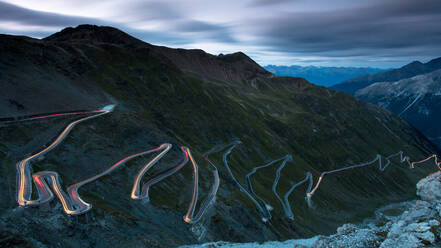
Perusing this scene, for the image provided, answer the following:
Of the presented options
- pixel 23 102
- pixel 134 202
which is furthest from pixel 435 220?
pixel 23 102

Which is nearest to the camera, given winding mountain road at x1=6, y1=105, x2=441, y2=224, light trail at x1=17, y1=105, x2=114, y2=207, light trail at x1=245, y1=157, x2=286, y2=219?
light trail at x1=17, y1=105, x2=114, y2=207

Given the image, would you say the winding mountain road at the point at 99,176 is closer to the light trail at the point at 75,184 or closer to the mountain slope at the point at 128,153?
the light trail at the point at 75,184

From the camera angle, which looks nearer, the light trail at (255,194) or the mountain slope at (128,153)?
the mountain slope at (128,153)

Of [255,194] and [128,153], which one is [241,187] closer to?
[255,194]

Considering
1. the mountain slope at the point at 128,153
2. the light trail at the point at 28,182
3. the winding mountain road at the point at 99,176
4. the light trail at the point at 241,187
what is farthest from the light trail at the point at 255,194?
the light trail at the point at 28,182

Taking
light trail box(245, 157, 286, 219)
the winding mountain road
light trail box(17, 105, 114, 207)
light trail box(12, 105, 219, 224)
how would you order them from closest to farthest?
light trail box(17, 105, 114, 207) < light trail box(12, 105, 219, 224) < the winding mountain road < light trail box(245, 157, 286, 219)

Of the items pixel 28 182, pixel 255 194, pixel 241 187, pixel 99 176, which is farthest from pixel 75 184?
pixel 255 194

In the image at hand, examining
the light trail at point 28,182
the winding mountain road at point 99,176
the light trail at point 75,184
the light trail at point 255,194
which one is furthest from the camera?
the light trail at point 255,194

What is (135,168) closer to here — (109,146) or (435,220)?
(109,146)

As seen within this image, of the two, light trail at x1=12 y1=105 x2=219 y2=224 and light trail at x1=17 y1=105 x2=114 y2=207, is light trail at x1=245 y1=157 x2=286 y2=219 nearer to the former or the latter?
light trail at x1=12 y1=105 x2=219 y2=224

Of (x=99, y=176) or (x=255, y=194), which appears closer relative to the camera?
(x=99, y=176)

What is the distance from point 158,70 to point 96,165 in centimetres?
13108

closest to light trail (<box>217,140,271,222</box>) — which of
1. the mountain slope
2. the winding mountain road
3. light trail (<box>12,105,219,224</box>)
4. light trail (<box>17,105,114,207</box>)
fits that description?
the winding mountain road

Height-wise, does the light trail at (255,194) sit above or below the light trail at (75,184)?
below
